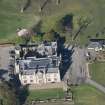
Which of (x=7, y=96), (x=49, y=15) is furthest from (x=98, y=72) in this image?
(x=49, y=15)

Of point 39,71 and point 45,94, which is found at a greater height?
point 39,71

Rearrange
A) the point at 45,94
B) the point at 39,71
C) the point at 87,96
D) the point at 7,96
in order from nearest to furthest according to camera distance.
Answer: the point at 7,96 → the point at 87,96 → the point at 45,94 → the point at 39,71

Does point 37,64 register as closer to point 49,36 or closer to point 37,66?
point 37,66

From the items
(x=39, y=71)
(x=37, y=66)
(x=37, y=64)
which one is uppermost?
(x=37, y=64)

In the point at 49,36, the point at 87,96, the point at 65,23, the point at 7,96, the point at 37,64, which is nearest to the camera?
the point at 7,96

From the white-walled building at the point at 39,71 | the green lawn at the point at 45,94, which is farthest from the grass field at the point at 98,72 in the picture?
the green lawn at the point at 45,94

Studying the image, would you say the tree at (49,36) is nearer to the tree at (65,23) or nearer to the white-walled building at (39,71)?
the tree at (65,23)

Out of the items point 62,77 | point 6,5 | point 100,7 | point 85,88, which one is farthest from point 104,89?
point 6,5
